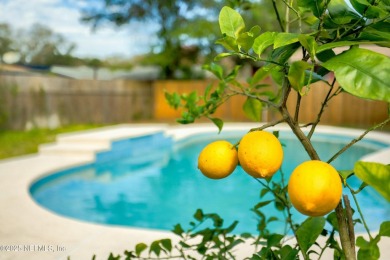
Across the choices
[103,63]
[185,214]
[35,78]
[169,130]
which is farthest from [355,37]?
[103,63]

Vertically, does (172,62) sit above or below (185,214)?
above

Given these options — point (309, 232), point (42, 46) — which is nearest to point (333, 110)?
point (42, 46)

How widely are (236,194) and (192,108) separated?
4849 millimetres

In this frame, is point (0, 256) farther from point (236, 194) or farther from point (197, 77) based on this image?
point (197, 77)

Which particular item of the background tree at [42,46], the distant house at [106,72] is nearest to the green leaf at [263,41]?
the distant house at [106,72]

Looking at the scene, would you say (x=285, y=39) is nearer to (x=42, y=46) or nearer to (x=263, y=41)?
(x=263, y=41)

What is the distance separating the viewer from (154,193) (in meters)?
5.94

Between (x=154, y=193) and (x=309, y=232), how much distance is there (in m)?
5.18

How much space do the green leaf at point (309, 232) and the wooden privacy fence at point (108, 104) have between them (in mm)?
10644

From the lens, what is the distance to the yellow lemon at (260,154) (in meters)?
0.66

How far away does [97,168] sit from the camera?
7438 millimetres

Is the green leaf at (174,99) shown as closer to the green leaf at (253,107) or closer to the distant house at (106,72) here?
the green leaf at (253,107)

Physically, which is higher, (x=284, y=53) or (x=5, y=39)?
(x=5, y=39)

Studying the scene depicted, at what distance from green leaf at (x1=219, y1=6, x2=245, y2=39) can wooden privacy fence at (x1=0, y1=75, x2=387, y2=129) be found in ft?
35.5
